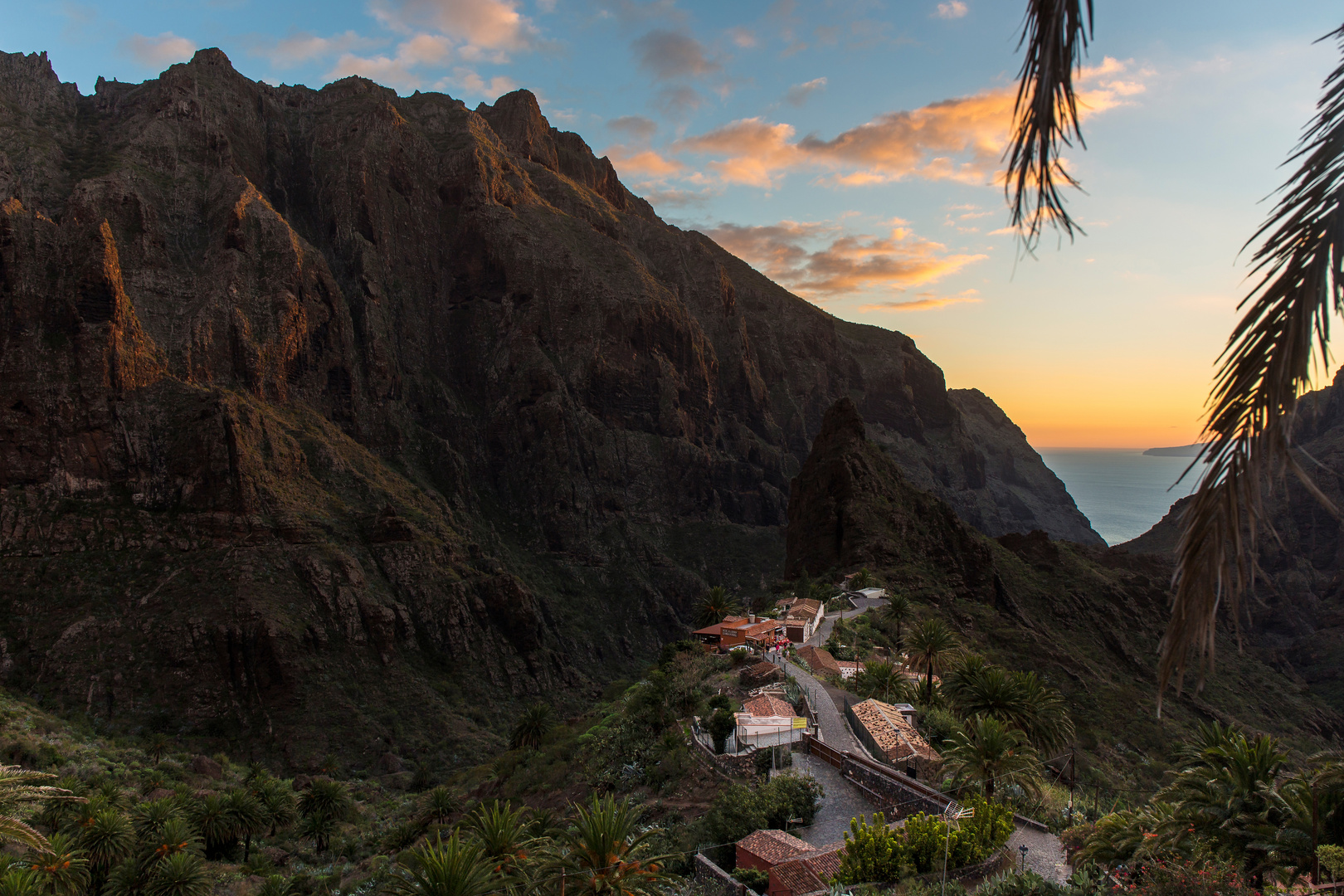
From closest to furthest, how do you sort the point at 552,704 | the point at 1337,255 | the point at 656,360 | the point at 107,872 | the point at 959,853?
the point at 1337,255 < the point at 959,853 < the point at 107,872 < the point at 552,704 < the point at 656,360

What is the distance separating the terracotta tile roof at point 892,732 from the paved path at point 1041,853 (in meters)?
4.95

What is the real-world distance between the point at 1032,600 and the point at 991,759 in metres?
71.8

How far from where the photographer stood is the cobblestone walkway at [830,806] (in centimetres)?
2241

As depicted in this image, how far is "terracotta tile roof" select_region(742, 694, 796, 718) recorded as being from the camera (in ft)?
99.3

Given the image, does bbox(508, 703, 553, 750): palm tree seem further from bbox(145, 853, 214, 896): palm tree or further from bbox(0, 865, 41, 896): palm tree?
bbox(0, 865, 41, 896): palm tree

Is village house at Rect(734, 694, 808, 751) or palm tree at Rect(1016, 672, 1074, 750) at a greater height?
palm tree at Rect(1016, 672, 1074, 750)

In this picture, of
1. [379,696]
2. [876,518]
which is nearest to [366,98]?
[379,696]

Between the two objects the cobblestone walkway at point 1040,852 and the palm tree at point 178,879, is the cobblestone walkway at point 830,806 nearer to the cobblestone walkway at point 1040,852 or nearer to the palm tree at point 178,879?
the cobblestone walkway at point 1040,852

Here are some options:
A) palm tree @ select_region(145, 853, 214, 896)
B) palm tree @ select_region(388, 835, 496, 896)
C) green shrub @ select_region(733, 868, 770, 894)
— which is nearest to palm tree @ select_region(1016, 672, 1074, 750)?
green shrub @ select_region(733, 868, 770, 894)

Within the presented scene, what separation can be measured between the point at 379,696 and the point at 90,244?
59115 millimetres

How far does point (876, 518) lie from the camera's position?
258 ft

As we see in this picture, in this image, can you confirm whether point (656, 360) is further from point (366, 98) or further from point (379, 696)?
point (379, 696)

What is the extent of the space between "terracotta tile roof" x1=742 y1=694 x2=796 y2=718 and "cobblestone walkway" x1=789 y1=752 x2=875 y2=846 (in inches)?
93.7

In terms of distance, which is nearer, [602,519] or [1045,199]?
[1045,199]
